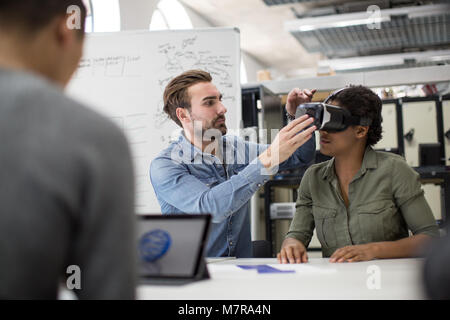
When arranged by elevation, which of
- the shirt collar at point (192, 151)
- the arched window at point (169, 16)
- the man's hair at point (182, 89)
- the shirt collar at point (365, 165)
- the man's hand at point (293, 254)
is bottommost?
the man's hand at point (293, 254)

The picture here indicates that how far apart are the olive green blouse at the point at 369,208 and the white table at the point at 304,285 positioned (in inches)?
12.8

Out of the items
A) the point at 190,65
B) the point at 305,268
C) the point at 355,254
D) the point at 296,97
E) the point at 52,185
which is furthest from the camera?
the point at 190,65

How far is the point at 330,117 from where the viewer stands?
1.78m

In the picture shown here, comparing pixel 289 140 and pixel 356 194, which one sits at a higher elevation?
pixel 289 140

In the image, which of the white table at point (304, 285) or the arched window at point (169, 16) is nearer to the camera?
the white table at point (304, 285)

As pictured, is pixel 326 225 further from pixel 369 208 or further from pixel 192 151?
pixel 192 151

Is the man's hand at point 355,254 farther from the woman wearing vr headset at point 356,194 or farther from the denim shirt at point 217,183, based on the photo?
the denim shirt at point 217,183

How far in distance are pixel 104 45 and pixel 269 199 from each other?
1.66 m

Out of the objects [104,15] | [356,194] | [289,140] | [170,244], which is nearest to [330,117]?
[289,140]

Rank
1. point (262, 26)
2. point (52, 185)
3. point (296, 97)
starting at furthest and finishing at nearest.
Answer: point (262, 26), point (296, 97), point (52, 185)

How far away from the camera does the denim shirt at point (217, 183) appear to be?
1850mm

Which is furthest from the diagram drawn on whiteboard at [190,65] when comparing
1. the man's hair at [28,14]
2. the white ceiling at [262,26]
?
the white ceiling at [262,26]

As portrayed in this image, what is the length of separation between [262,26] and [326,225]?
7202 mm

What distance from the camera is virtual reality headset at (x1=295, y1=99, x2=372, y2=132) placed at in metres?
1.75
